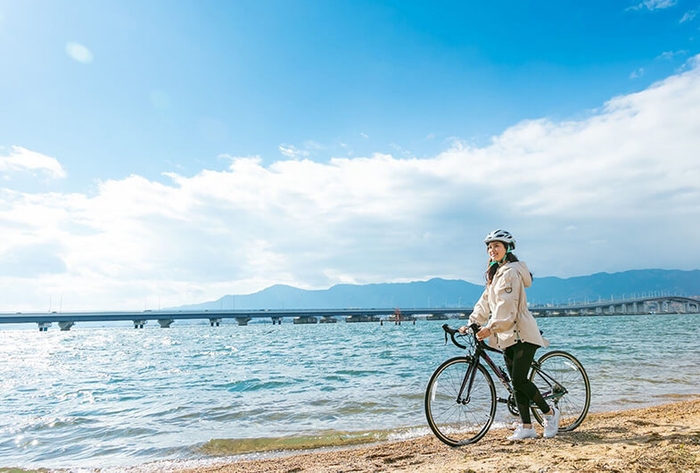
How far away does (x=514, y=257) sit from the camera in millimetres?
5520

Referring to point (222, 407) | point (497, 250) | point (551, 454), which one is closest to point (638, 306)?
point (222, 407)

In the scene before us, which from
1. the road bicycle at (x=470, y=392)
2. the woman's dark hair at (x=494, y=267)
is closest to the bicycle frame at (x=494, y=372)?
the road bicycle at (x=470, y=392)

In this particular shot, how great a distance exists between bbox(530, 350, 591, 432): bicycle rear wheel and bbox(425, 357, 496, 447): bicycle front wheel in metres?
0.72

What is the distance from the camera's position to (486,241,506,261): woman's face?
5547mm

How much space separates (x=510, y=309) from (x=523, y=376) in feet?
2.93

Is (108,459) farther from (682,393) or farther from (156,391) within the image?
(682,393)

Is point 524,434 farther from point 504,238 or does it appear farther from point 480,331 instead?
point 504,238

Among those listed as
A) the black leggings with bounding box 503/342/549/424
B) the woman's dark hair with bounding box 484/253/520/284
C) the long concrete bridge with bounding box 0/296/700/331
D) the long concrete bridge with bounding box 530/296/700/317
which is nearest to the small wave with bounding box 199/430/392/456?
the black leggings with bounding box 503/342/549/424

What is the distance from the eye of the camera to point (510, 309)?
17.2ft

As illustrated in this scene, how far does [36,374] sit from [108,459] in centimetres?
1598

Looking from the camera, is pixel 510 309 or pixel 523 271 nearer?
pixel 510 309

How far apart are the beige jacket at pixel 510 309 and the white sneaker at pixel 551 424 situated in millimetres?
893

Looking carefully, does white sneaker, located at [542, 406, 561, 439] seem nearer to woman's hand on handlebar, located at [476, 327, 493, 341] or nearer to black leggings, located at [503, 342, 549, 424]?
black leggings, located at [503, 342, 549, 424]

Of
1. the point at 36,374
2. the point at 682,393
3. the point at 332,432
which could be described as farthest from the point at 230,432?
the point at 36,374
